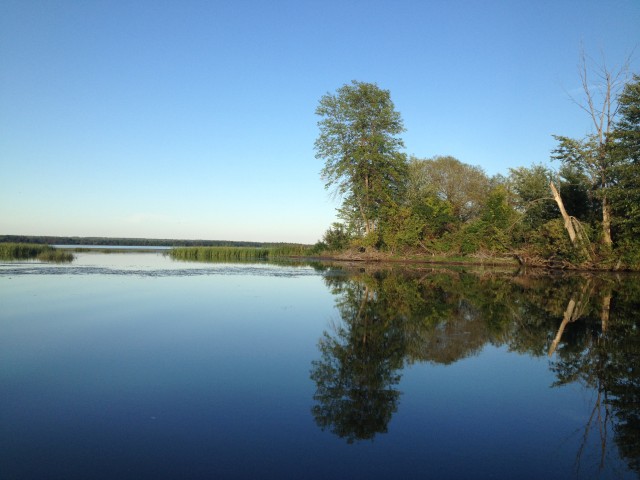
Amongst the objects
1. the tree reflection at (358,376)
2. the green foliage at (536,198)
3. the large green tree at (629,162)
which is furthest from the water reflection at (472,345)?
the green foliage at (536,198)

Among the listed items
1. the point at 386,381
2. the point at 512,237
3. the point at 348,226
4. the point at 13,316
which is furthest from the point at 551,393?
the point at 348,226

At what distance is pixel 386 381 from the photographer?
5285mm

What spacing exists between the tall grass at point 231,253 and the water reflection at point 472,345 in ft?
91.4

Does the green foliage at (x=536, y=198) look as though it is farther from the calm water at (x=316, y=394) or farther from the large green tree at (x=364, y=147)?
the calm water at (x=316, y=394)

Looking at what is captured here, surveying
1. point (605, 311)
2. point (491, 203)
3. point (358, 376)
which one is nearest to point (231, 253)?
point (491, 203)

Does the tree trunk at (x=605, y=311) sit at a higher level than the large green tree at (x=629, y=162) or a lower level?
lower

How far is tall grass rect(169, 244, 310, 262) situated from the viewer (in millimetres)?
39688

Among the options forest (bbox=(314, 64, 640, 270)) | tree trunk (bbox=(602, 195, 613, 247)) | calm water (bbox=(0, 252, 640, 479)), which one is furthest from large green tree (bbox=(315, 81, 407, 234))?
calm water (bbox=(0, 252, 640, 479))

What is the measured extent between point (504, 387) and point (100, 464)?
14.5ft

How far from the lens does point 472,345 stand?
730 cm

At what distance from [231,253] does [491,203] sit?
23.3 metres

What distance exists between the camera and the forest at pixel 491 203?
25.3 metres

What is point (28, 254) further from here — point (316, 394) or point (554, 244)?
point (554, 244)

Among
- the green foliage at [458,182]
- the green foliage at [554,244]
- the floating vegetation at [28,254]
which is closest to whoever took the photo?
the green foliage at [554,244]
